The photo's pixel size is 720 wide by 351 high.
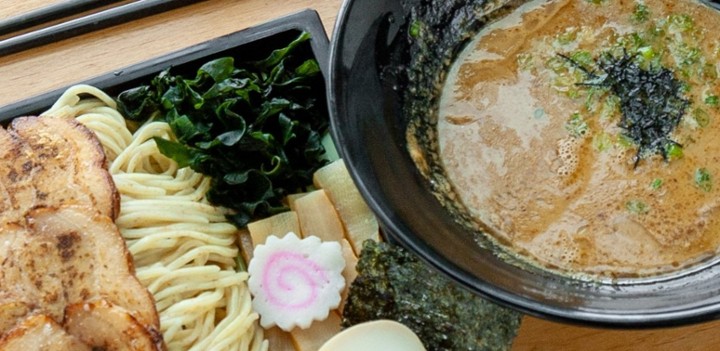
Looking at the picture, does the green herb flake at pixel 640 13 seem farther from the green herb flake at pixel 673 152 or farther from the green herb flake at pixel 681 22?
the green herb flake at pixel 673 152

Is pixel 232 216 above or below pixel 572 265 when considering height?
below

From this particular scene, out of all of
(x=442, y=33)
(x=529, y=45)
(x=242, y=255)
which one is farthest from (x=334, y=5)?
(x=242, y=255)

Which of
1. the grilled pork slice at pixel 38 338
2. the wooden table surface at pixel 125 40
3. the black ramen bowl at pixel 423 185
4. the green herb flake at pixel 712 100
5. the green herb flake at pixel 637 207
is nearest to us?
the black ramen bowl at pixel 423 185

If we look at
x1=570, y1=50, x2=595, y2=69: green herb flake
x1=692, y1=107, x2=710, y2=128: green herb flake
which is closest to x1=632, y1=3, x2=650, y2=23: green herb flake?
x1=570, y1=50, x2=595, y2=69: green herb flake

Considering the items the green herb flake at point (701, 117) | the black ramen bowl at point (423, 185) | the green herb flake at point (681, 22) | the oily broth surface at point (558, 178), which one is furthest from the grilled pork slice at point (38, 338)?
the green herb flake at point (681, 22)

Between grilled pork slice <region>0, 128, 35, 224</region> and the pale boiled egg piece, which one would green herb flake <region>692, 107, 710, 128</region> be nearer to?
the pale boiled egg piece

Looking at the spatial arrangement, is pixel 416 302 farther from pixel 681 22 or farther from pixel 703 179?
pixel 681 22

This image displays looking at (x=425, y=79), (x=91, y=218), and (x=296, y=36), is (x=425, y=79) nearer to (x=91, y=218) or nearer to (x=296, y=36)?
(x=296, y=36)

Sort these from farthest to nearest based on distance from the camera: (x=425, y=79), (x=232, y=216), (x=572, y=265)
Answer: (x=232, y=216)
(x=425, y=79)
(x=572, y=265)
